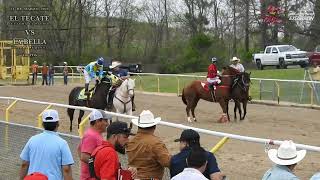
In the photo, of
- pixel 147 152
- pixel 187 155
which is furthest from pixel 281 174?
pixel 147 152

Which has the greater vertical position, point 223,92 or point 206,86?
point 206,86

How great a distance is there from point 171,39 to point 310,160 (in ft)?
236

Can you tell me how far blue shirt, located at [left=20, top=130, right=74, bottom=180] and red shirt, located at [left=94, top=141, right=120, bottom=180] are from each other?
969mm

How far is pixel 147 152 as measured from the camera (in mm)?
6223

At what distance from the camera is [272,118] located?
823 inches

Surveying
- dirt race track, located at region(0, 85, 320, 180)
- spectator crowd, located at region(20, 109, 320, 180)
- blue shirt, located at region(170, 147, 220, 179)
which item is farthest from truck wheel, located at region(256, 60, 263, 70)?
blue shirt, located at region(170, 147, 220, 179)

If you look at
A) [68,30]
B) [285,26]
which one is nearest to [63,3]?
[68,30]

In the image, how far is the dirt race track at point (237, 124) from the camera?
272 inches

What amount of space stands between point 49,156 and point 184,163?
5.32ft

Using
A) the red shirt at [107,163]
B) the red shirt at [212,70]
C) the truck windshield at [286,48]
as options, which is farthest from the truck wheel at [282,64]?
the red shirt at [107,163]

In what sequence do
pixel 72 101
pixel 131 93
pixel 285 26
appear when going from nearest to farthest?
pixel 131 93, pixel 72 101, pixel 285 26

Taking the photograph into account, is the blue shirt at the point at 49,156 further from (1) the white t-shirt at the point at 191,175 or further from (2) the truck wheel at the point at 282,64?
(2) the truck wheel at the point at 282,64

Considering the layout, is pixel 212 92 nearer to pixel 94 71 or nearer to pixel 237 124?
pixel 237 124

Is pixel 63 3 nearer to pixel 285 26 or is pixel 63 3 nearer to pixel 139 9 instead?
pixel 139 9
